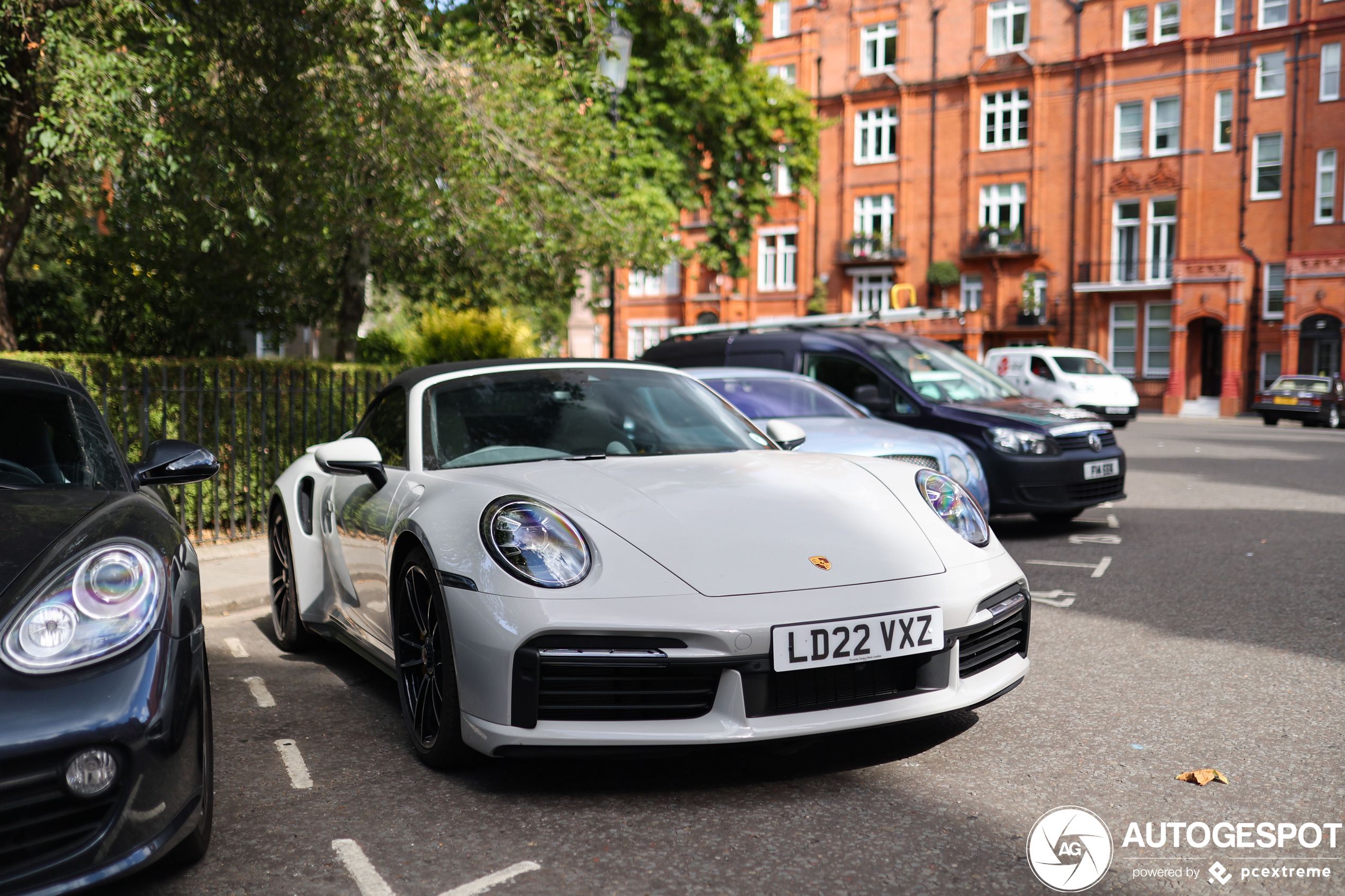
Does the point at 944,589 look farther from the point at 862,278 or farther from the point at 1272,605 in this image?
the point at 862,278

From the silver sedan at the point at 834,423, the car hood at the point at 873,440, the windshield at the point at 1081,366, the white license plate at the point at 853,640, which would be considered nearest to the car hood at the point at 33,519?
the white license plate at the point at 853,640

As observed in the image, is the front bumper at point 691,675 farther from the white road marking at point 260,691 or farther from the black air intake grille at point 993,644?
the white road marking at point 260,691

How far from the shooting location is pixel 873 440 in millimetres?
7699

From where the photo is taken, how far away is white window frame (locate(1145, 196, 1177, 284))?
38.6 m

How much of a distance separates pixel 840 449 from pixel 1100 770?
4.25 meters

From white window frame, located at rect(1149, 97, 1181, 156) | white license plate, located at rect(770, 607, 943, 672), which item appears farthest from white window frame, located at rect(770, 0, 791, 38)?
white license plate, located at rect(770, 607, 943, 672)

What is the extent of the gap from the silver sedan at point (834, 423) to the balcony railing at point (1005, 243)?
3366 cm

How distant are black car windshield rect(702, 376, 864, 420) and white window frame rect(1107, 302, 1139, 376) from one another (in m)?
33.7

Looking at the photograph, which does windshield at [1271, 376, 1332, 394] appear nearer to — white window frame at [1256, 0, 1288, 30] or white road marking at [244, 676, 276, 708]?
white window frame at [1256, 0, 1288, 30]

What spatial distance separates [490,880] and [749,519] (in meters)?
1.32

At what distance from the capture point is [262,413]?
9.25 meters

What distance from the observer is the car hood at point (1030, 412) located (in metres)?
8.96

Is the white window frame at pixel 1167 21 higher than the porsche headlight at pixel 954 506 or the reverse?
higher

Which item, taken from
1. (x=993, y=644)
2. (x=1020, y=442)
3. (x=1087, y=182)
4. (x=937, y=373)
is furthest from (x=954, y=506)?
(x=1087, y=182)
